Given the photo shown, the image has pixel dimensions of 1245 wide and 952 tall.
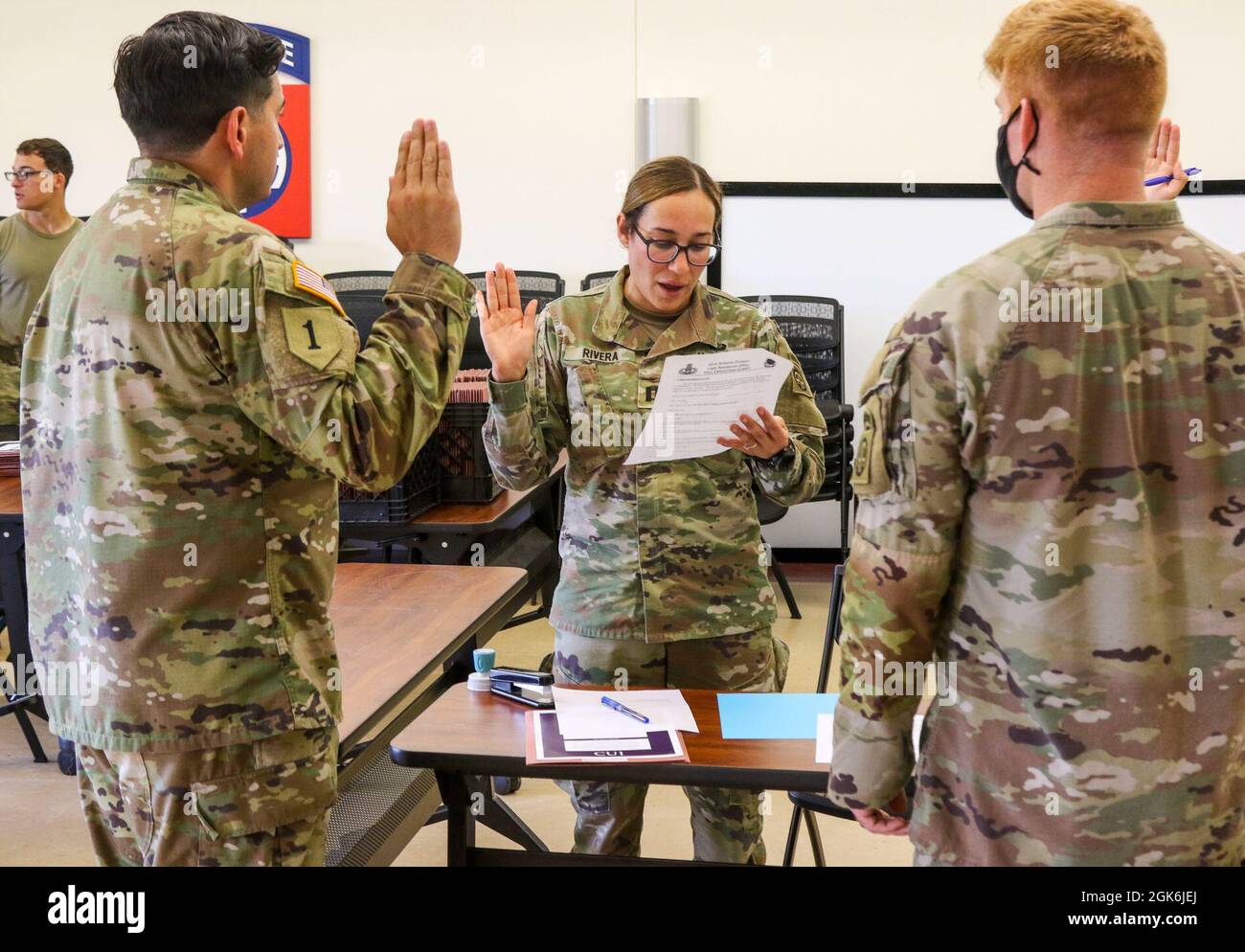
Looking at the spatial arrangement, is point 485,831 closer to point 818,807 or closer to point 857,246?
point 818,807

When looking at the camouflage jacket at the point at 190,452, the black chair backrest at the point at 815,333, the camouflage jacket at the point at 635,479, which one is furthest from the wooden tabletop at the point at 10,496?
the black chair backrest at the point at 815,333

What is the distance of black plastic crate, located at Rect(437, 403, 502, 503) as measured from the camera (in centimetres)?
346

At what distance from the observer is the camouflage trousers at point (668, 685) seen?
226 centimetres

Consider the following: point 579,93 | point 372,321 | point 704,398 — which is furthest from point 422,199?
point 579,93

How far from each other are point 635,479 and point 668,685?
41 centimetres

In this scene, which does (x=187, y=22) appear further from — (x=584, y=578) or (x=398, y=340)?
(x=584, y=578)

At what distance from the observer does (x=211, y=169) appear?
147 cm

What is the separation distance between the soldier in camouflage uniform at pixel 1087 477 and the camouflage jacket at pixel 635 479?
3.22 ft

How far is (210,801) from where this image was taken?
1405 mm

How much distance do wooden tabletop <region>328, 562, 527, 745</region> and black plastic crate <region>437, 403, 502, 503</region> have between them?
1.64ft

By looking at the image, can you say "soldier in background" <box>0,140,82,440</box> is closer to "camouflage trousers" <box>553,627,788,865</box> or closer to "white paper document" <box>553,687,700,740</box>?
"camouflage trousers" <box>553,627,788,865</box>

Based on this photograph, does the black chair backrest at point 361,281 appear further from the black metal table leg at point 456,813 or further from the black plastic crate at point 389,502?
the black metal table leg at point 456,813

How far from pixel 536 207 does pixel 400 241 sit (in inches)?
198
